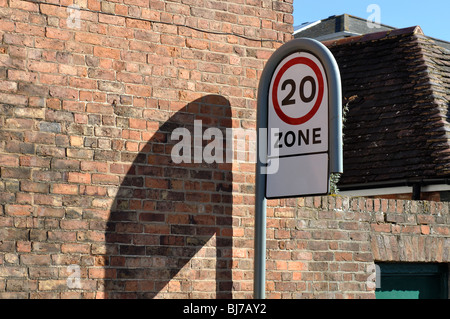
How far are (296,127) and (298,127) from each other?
0.02 metres

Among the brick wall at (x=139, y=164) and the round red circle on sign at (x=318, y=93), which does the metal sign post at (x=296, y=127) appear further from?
the brick wall at (x=139, y=164)

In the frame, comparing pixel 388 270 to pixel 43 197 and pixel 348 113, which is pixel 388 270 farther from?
pixel 348 113

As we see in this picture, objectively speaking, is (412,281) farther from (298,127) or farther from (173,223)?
(173,223)

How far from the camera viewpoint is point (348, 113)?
42.7 ft

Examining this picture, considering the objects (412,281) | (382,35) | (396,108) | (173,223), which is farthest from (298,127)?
(382,35)

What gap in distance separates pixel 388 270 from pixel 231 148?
2.09 m

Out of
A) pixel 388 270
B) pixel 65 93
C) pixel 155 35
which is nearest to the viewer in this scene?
pixel 65 93

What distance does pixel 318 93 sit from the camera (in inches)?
210

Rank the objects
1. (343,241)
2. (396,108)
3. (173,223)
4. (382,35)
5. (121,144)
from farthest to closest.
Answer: (382,35) < (396,108) < (343,241) < (173,223) < (121,144)

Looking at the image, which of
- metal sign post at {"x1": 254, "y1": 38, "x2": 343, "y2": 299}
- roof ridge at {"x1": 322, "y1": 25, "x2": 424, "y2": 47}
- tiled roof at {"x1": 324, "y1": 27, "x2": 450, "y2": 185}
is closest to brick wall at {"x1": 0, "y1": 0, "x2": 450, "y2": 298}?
metal sign post at {"x1": 254, "y1": 38, "x2": 343, "y2": 299}

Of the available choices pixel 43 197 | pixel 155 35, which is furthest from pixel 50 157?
pixel 155 35

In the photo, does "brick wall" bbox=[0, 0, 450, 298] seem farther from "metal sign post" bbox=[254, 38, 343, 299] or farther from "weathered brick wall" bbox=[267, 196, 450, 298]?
"metal sign post" bbox=[254, 38, 343, 299]

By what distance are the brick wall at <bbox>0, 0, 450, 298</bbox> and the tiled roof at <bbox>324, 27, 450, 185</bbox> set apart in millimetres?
5437
